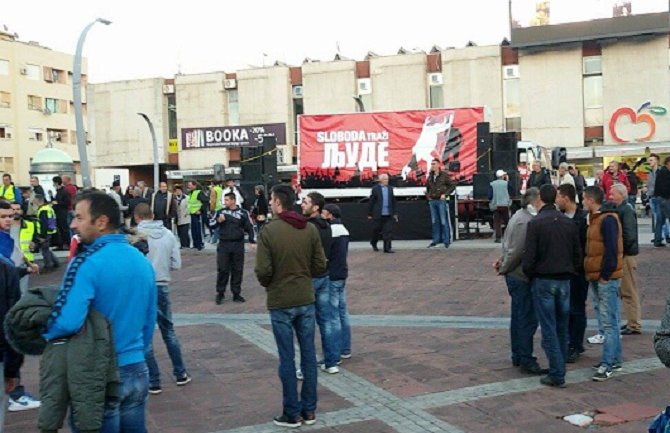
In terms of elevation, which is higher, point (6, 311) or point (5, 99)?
point (5, 99)

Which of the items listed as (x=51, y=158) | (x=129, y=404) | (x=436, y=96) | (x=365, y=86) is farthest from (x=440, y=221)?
(x=365, y=86)

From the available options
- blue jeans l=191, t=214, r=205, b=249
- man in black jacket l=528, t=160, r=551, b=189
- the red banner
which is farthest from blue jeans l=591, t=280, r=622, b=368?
blue jeans l=191, t=214, r=205, b=249

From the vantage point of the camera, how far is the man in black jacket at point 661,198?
47.5 feet

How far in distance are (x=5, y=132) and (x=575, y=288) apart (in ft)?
190

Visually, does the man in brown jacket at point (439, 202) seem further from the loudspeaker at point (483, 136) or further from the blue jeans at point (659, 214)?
the blue jeans at point (659, 214)

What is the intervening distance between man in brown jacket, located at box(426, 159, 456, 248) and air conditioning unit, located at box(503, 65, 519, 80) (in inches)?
997

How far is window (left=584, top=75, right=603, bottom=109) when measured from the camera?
126 ft

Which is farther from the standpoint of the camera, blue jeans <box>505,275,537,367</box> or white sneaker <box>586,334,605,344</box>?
white sneaker <box>586,334,605,344</box>

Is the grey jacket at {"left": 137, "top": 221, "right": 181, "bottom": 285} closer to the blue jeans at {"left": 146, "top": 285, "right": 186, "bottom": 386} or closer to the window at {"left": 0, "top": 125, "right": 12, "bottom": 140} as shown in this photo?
the blue jeans at {"left": 146, "top": 285, "right": 186, "bottom": 386}

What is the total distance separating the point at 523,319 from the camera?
7.07 meters

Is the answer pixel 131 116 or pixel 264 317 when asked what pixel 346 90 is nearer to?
pixel 131 116

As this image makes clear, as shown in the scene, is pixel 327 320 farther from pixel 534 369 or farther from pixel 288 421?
pixel 534 369

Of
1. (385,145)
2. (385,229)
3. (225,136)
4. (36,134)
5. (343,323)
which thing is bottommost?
(343,323)

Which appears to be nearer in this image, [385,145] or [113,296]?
[113,296]
